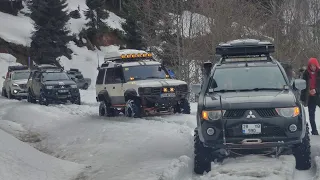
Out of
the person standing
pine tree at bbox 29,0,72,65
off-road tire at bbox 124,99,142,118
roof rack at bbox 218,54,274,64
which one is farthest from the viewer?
pine tree at bbox 29,0,72,65

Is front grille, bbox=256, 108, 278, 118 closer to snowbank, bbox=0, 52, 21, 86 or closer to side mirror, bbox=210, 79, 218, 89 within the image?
side mirror, bbox=210, 79, 218, 89

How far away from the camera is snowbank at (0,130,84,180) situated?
28.2ft

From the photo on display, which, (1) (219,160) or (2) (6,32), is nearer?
(1) (219,160)

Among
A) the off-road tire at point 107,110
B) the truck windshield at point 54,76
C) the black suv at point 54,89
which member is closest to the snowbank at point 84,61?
the truck windshield at point 54,76

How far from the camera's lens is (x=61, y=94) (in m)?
25.4

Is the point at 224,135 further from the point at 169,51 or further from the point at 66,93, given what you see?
the point at 169,51

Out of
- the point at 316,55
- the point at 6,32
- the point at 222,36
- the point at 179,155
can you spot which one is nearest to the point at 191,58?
the point at 222,36

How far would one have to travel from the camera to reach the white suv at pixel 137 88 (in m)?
17.2

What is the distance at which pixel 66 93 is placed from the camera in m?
25.5

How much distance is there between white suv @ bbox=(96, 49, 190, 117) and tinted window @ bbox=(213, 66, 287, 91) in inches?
277

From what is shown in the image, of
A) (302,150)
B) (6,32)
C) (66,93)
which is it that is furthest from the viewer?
(6,32)

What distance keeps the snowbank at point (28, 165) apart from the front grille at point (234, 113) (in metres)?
2.83

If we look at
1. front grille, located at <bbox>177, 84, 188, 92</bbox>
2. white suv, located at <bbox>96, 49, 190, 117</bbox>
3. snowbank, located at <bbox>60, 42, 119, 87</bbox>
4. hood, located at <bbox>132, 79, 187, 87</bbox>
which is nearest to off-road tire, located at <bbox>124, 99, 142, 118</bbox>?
white suv, located at <bbox>96, 49, 190, 117</bbox>

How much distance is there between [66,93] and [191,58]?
6263 millimetres
